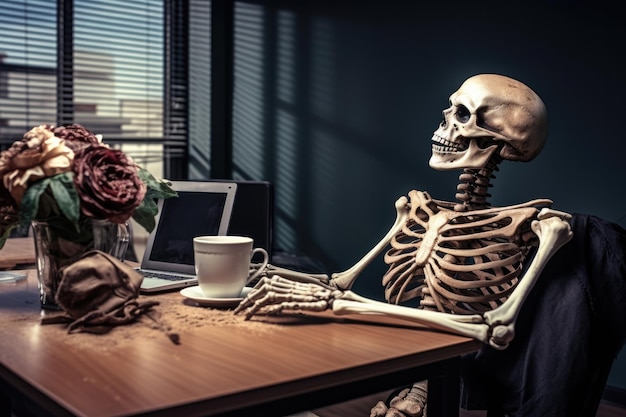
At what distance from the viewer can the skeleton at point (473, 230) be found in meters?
1.48

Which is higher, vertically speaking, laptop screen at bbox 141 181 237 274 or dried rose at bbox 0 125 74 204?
dried rose at bbox 0 125 74 204

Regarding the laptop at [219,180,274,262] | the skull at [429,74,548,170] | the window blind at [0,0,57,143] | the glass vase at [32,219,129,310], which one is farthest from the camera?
the window blind at [0,0,57,143]

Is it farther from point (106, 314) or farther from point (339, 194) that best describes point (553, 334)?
point (339, 194)

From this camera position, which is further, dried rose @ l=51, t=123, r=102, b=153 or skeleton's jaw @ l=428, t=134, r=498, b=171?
skeleton's jaw @ l=428, t=134, r=498, b=171

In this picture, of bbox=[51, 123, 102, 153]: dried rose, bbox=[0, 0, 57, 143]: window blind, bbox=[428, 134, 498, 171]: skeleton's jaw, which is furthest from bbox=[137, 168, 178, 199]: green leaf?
bbox=[0, 0, 57, 143]: window blind

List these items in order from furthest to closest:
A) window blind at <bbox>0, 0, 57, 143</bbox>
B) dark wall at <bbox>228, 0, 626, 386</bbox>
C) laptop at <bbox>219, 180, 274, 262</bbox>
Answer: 1. window blind at <bbox>0, 0, 57, 143</bbox>
2. dark wall at <bbox>228, 0, 626, 386</bbox>
3. laptop at <bbox>219, 180, 274, 262</bbox>

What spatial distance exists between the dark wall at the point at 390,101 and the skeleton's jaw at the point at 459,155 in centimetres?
152

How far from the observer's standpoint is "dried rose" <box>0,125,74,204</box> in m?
1.26

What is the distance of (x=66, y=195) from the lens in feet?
4.07

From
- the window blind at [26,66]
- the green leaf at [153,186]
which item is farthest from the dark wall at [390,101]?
the green leaf at [153,186]

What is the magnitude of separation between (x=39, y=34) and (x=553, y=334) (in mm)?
3523

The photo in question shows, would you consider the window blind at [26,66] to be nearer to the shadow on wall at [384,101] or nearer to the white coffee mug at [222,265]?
the shadow on wall at [384,101]

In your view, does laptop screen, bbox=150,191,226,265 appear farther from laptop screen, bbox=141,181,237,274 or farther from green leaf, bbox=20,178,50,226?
green leaf, bbox=20,178,50,226

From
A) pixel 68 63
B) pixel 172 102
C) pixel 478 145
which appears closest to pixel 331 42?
pixel 172 102
